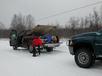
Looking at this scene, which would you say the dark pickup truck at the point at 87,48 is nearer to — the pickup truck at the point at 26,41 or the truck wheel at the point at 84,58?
the truck wheel at the point at 84,58

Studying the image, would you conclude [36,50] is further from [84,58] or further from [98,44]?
[98,44]

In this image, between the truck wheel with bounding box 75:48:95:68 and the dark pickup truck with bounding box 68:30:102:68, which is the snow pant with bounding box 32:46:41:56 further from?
the truck wheel with bounding box 75:48:95:68

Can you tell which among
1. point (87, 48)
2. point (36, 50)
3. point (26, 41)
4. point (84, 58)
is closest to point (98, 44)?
point (87, 48)

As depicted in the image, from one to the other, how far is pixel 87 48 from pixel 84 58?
42 cm

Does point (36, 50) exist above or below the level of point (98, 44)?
below

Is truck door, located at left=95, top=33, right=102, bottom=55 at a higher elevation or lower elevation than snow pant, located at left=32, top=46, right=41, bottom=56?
higher

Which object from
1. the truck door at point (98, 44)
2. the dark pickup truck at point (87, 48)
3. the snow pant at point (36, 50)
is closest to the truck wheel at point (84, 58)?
the dark pickup truck at point (87, 48)

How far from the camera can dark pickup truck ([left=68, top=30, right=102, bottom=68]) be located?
6.95 metres

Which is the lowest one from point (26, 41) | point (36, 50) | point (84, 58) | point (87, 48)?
point (84, 58)

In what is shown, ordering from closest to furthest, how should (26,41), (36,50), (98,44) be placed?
1. (98,44)
2. (36,50)
3. (26,41)

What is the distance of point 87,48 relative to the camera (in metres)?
7.34

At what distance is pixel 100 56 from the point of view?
6.91 metres

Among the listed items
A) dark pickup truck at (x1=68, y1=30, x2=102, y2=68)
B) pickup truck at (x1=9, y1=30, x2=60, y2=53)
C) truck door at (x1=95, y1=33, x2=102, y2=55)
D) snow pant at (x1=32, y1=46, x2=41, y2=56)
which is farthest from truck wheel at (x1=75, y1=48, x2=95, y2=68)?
pickup truck at (x1=9, y1=30, x2=60, y2=53)

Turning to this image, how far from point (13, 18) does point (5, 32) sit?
33.0 m
